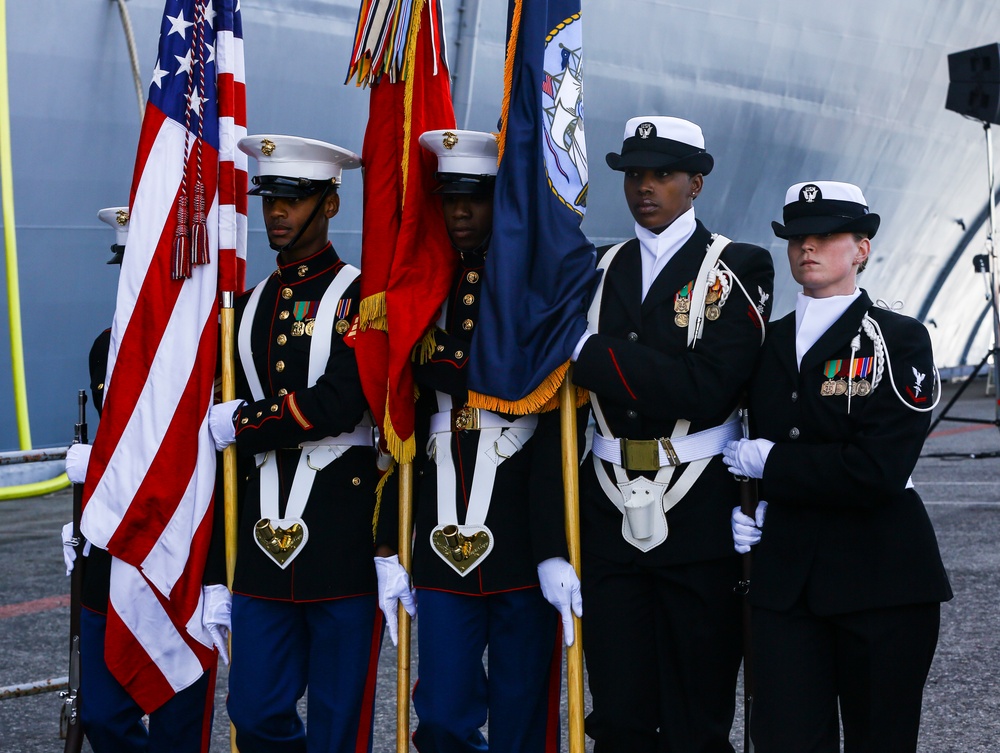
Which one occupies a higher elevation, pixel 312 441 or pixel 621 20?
pixel 621 20

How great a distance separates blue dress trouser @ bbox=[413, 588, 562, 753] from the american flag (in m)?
0.75

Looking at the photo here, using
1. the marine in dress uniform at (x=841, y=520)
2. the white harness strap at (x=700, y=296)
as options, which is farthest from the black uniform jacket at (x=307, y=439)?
the marine in dress uniform at (x=841, y=520)

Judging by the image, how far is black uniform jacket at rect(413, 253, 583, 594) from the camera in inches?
126

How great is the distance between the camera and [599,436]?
10.9 feet

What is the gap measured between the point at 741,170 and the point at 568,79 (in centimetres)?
1114

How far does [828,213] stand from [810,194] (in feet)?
0.23

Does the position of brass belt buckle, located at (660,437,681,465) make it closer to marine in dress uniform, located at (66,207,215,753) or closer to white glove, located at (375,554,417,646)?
white glove, located at (375,554,417,646)

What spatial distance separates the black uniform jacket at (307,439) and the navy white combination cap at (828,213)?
1.26 meters

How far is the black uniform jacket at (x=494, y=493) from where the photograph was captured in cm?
319

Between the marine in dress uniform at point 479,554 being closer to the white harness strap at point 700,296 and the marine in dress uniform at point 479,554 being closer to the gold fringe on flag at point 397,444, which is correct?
the gold fringe on flag at point 397,444

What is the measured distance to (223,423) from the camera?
11.5 feet

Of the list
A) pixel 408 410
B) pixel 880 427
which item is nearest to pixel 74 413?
pixel 408 410

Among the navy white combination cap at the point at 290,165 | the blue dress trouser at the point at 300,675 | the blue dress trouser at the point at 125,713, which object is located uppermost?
the navy white combination cap at the point at 290,165

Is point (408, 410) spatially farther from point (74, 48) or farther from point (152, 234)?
point (74, 48)
